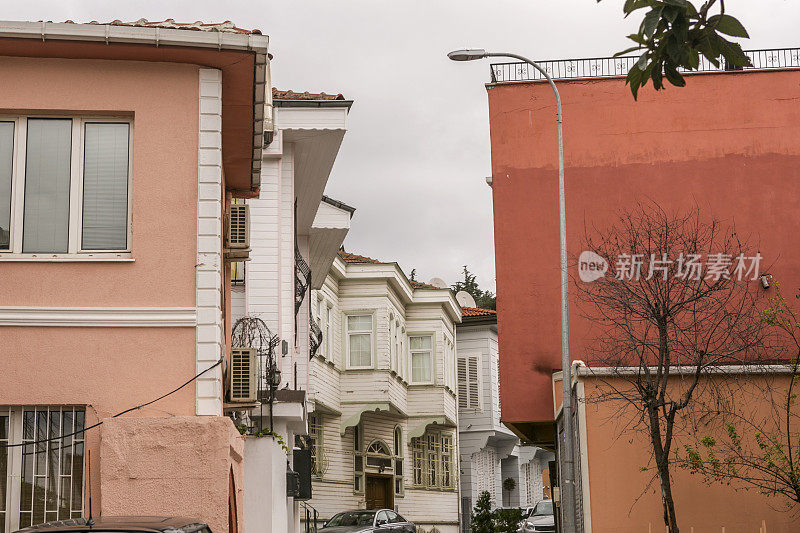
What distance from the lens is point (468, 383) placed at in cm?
4978

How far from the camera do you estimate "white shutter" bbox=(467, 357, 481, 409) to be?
49.4m

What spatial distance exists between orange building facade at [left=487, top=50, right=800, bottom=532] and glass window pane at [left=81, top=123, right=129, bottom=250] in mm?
15135

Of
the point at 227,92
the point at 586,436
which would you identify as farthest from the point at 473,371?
the point at 227,92

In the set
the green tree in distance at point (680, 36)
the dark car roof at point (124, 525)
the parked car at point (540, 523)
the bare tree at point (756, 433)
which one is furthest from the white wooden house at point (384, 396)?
the green tree in distance at point (680, 36)

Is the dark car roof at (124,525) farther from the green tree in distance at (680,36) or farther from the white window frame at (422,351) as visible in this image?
the white window frame at (422,351)

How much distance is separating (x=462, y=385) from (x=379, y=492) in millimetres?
11700

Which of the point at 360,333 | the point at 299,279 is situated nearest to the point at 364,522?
the point at 299,279

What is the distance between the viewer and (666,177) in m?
26.7

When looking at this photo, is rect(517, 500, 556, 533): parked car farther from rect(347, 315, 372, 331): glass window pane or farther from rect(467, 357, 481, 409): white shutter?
rect(467, 357, 481, 409): white shutter

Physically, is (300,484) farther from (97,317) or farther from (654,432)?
(97,317)

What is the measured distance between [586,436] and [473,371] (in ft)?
98.3

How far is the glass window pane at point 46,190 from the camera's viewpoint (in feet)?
39.9

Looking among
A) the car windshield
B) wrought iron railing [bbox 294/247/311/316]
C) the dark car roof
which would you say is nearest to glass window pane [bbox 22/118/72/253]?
the dark car roof

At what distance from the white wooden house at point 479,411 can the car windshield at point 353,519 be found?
1833cm
